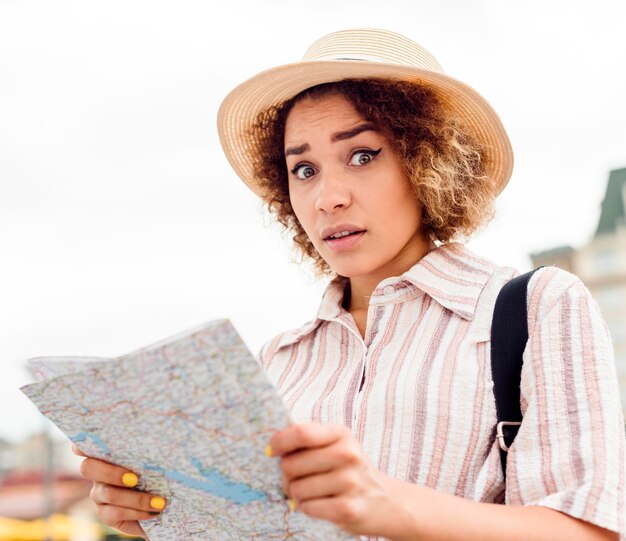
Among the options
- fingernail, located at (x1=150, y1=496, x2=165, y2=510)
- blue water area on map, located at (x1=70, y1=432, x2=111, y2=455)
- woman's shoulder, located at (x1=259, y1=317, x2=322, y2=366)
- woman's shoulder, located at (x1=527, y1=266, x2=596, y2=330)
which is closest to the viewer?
blue water area on map, located at (x1=70, y1=432, x2=111, y2=455)

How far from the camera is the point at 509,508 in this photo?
1239mm

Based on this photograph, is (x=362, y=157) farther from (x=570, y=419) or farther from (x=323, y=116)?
(x=570, y=419)

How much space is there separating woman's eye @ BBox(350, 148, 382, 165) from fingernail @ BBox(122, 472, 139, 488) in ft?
3.04

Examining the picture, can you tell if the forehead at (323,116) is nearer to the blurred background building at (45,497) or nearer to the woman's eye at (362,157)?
the woman's eye at (362,157)

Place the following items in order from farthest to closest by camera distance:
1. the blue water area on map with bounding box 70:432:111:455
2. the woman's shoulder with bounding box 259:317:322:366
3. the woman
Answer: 1. the woman's shoulder with bounding box 259:317:322:366
2. the blue water area on map with bounding box 70:432:111:455
3. the woman

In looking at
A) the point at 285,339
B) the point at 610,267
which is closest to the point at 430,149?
the point at 285,339

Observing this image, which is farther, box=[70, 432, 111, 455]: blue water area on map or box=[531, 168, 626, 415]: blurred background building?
box=[531, 168, 626, 415]: blurred background building

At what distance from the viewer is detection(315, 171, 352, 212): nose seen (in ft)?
6.06

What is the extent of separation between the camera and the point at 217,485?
1.23 meters

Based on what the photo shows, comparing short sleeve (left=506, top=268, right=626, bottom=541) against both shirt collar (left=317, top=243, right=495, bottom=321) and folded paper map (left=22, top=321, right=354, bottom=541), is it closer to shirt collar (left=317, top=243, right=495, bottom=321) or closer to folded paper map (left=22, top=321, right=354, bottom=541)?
shirt collar (left=317, top=243, right=495, bottom=321)

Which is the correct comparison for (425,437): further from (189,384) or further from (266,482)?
(189,384)

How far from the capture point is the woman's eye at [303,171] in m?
2.01

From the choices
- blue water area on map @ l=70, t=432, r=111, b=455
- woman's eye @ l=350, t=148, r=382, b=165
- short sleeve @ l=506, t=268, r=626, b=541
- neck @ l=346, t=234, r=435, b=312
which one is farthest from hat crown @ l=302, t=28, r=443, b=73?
blue water area on map @ l=70, t=432, r=111, b=455

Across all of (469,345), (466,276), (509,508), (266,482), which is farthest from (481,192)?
(266,482)
